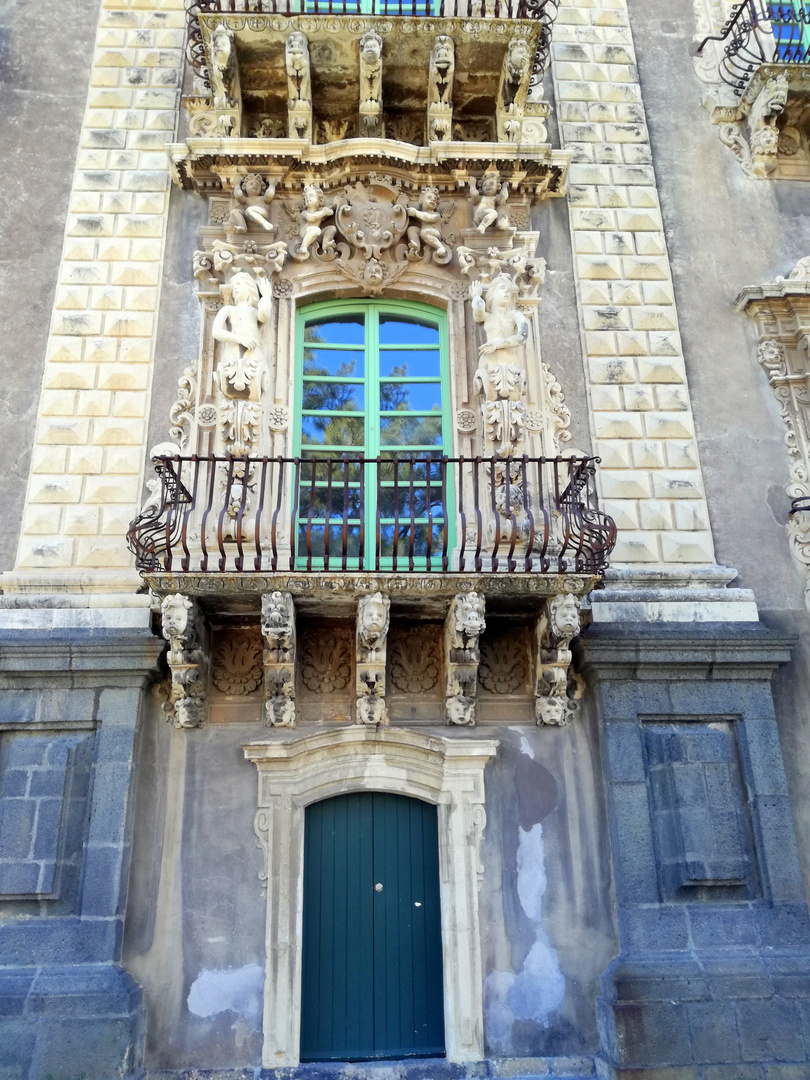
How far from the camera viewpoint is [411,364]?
27.3ft

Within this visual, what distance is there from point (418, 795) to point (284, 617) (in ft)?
5.46

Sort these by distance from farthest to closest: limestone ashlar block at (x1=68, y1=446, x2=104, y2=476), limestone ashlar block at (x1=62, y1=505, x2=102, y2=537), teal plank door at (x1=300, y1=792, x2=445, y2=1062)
Answer: limestone ashlar block at (x1=68, y1=446, x2=104, y2=476), limestone ashlar block at (x1=62, y1=505, x2=102, y2=537), teal plank door at (x1=300, y1=792, x2=445, y2=1062)

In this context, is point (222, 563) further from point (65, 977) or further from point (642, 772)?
point (642, 772)

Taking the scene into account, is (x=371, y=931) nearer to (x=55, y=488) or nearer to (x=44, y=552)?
(x=44, y=552)

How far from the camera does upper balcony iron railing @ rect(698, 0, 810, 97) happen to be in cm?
959

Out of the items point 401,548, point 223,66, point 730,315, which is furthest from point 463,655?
point 223,66

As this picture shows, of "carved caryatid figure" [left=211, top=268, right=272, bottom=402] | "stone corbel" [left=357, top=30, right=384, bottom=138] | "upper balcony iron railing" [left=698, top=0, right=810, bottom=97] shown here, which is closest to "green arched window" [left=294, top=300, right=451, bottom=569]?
"carved caryatid figure" [left=211, top=268, right=272, bottom=402]

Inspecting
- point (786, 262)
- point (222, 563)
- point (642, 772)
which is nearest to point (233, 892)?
point (222, 563)

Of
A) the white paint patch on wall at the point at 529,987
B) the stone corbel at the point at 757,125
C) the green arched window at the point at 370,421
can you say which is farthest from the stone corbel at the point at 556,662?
the stone corbel at the point at 757,125

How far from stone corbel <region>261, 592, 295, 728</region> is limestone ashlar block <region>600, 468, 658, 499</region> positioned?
2893 millimetres

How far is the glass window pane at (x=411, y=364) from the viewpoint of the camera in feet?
27.2

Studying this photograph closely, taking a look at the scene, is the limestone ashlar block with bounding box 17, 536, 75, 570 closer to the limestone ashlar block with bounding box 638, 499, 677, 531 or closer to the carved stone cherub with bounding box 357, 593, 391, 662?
the carved stone cherub with bounding box 357, 593, 391, 662

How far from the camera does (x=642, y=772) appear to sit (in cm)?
680

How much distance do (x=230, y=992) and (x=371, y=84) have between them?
7831 millimetres
